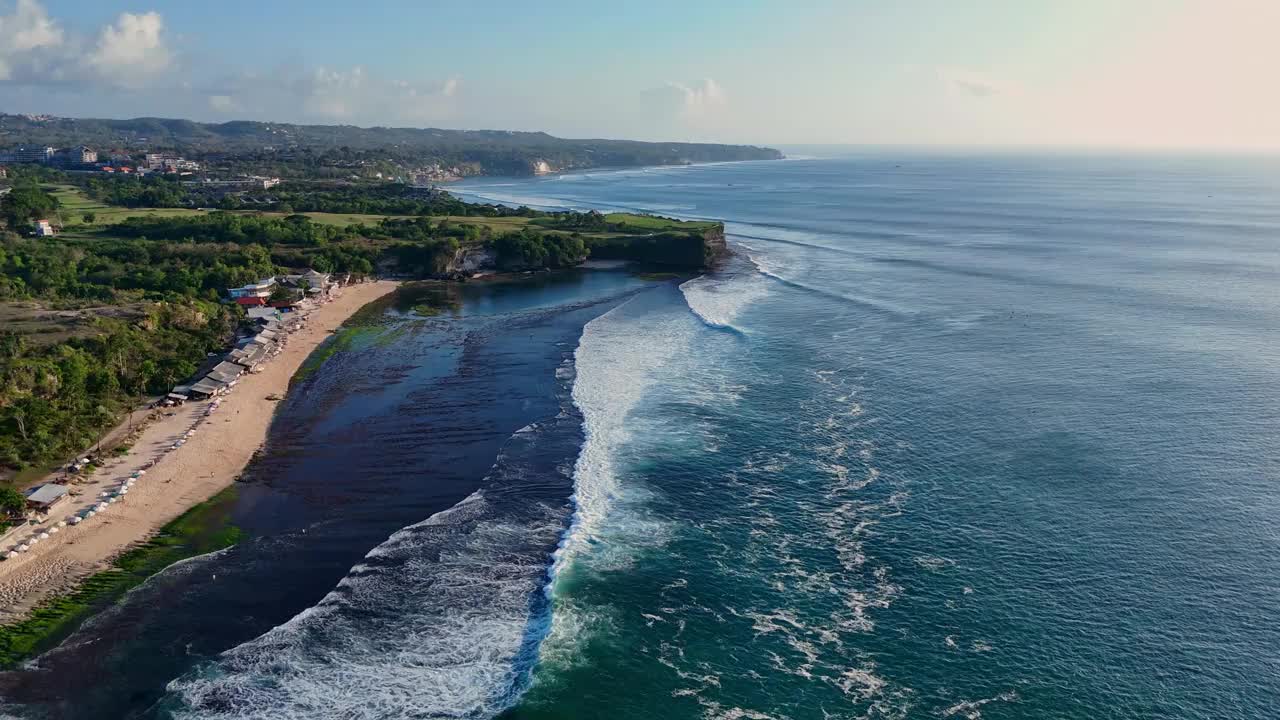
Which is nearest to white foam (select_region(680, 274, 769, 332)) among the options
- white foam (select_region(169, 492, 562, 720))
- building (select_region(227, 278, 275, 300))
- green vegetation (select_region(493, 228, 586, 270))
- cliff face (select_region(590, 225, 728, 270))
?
cliff face (select_region(590, 225, 728, 270))

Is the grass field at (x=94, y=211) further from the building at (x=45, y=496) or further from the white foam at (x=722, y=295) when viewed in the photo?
the building at (x=45, y=496)

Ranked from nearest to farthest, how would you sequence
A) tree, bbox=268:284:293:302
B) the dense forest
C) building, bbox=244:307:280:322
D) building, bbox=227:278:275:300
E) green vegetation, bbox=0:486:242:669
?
green vegetation, bbox=0:486:242:669 → the dense forest → building, bbox=244:307:280:322 → building, bbox=227:278:275:300 → tree, bbox=268:284:293:302

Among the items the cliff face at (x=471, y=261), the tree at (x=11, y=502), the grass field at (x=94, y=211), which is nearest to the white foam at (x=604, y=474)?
the tree at (x=11, y=502)

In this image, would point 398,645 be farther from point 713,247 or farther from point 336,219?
point 336,219

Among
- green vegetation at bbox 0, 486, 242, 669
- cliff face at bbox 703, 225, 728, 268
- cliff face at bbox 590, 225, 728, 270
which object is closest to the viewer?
green vegetation at bbox 0, 486, 242, 669

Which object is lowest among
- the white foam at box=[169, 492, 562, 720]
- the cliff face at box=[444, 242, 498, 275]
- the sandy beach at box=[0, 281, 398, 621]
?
the white foam at box=[169, 492, 562, 720]

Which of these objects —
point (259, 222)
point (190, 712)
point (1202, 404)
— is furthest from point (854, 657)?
point (259, 222)

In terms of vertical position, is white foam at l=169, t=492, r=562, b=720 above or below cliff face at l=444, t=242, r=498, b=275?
below

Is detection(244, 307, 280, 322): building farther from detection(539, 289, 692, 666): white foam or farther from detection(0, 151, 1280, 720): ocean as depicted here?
detection(539, 289, 692, 666): white foam
